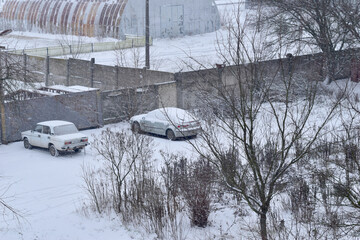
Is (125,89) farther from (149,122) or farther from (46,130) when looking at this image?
(46,130)

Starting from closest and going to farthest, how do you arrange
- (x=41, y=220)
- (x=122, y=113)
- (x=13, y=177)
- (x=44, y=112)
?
(x=41, y=220), (x=13, y=177), (x=44, y=112), (x=122, y=113)

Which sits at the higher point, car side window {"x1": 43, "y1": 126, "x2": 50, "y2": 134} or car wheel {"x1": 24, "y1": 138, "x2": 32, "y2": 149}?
car side window {"x1": 43, "y1": 126, "x2": 50, "y2": 134}

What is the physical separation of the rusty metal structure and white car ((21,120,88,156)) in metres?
28.4

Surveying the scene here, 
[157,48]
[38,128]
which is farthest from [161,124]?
[157,48]

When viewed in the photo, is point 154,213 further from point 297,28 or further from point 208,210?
point 297,28

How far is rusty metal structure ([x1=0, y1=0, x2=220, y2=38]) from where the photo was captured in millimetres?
49344

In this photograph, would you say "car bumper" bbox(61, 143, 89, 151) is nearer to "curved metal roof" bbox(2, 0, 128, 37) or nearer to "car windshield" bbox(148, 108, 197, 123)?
"car windshield" bbox(148, 108, 197, 123)

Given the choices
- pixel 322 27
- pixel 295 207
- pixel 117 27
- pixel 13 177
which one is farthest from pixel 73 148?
pixel 117 27

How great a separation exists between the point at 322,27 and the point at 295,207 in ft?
61.6

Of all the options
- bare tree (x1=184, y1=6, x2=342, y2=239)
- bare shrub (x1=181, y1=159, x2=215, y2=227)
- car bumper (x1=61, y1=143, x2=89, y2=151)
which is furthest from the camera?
car bumper (x1=61, y1=143, x2=89, y2=151)

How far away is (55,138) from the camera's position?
68.2ft

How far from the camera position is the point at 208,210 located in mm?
14180

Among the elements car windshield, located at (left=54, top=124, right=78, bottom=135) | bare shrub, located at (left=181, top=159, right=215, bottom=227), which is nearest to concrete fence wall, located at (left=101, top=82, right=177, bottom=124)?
car windshield, located at (left=54, top=124, right=78, bottom=135)

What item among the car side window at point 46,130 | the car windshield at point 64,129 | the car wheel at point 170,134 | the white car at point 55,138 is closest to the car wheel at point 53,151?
the white car at point 55,138
